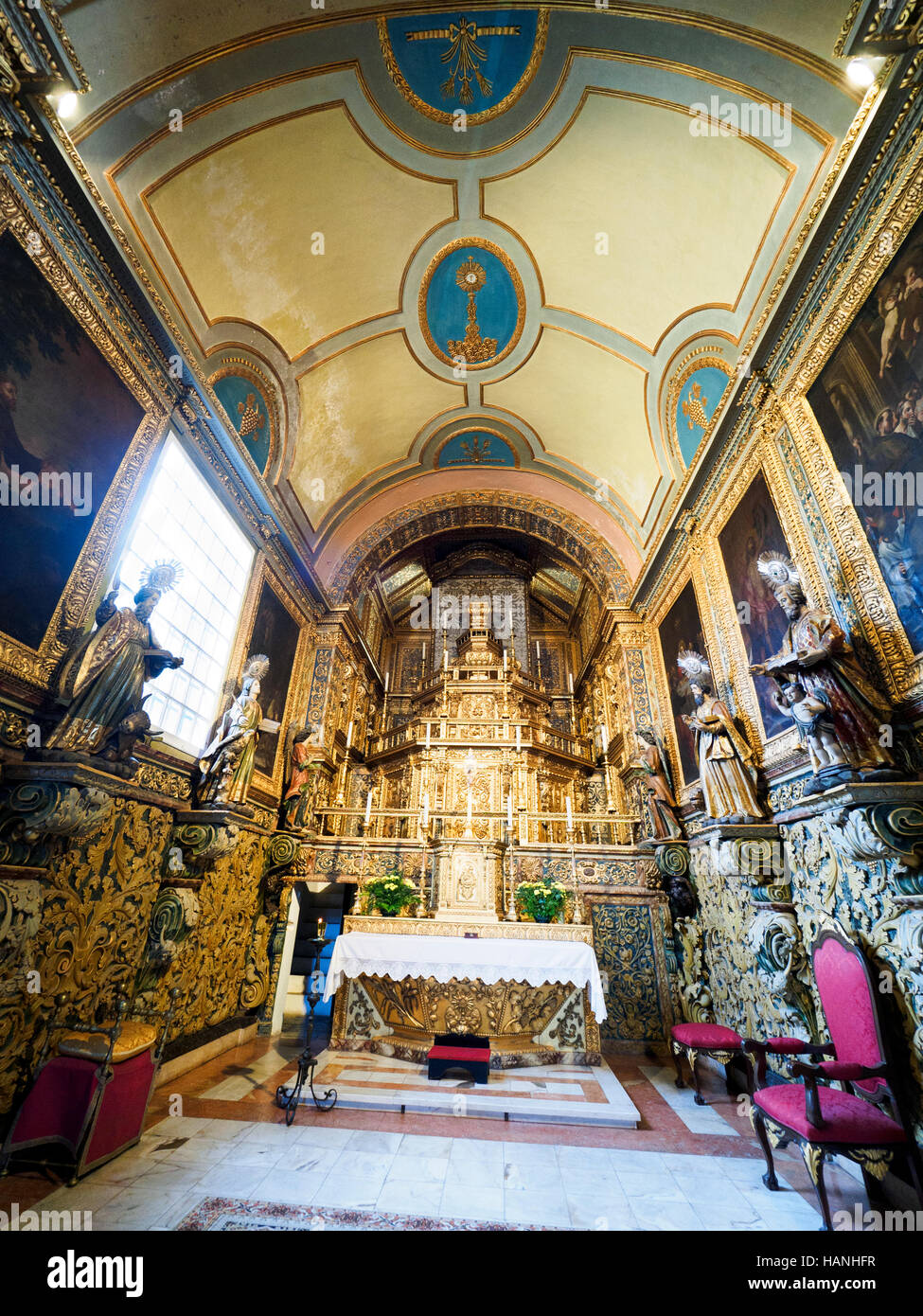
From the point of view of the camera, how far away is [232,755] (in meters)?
6.51

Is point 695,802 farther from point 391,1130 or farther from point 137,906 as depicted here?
point 137,906

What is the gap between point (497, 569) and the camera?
714 inches

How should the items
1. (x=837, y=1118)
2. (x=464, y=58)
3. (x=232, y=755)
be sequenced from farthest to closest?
Answer: (x=232, y=755), (x=464, y=58), (x=837, y=1118)

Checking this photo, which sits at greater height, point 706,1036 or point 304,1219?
point 706,1036

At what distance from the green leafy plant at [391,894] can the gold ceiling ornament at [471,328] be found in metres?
8.87

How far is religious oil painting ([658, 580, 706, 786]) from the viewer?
790 centimetres

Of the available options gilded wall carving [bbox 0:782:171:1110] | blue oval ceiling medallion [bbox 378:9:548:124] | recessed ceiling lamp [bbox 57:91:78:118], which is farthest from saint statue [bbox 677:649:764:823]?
recessed ceiling lamp [bbox 57:91:78:118]

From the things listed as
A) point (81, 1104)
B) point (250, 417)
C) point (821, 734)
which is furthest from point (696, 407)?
point (81, 1104)

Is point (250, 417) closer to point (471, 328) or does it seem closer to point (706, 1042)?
point (471, 328)

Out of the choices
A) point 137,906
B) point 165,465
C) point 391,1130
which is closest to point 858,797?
point 391,1130

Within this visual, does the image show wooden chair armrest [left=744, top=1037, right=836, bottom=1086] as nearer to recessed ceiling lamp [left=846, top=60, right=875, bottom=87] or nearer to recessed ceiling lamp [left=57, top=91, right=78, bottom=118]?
recessed ceiling lamp [left=846, top=60, right=875, bottom=87]

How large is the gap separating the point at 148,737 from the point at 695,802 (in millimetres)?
6813

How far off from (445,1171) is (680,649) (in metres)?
7.18
